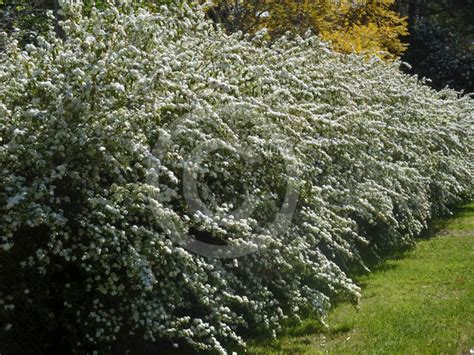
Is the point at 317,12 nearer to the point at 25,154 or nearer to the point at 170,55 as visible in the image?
the point at 170,55

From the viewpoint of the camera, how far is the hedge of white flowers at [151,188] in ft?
14.4

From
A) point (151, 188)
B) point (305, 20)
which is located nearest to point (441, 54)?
point (305, 20)

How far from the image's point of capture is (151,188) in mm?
4332

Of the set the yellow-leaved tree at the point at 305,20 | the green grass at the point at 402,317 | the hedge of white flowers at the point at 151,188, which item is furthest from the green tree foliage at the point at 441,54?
the hedge of white flowers at the point at 151,188

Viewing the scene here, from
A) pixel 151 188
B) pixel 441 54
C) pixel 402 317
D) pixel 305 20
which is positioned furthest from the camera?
pixel 441 54

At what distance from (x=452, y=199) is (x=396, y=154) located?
258cm

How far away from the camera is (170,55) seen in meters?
5.29

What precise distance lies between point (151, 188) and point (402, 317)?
269cm

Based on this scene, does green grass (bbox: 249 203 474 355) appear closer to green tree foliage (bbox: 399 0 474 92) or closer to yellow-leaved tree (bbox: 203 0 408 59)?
yellow-leaved tree (bbox: 203 0 408 59)

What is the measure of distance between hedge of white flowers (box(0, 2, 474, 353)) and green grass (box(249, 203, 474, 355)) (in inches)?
10.6

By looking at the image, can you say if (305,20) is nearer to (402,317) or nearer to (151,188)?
(402,317)

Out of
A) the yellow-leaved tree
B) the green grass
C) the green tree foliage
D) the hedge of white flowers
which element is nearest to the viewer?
the hedge of white flowers

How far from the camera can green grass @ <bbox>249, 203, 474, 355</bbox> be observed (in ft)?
Result: 17.6

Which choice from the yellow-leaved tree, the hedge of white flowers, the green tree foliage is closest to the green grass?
the hedge of white flowers
